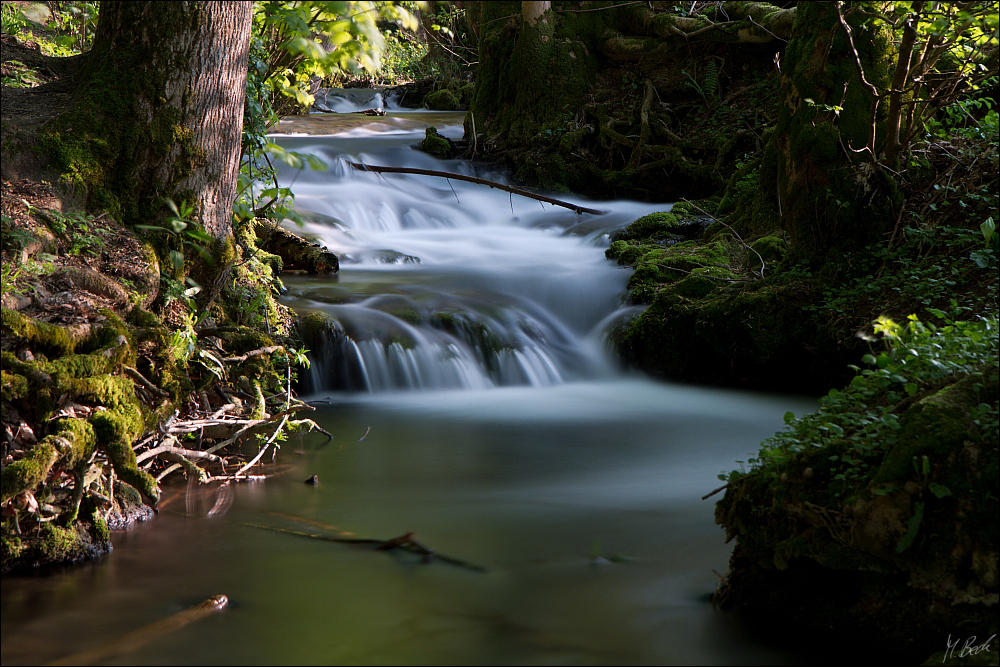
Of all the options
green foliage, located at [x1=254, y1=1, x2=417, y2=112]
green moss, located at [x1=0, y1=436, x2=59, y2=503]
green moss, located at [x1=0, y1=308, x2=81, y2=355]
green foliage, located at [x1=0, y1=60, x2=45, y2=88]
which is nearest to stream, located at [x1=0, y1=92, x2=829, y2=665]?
green moss, located at [x1=0, y1=436, x2=59, y2=503]

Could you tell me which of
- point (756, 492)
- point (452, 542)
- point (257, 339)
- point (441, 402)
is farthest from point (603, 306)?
point (756, 492)

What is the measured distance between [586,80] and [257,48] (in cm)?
1006

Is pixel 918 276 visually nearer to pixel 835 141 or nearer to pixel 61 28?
pixel 835 141

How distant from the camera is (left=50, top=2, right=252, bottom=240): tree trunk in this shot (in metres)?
4.80

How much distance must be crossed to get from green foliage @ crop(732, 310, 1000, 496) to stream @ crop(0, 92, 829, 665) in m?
0.72

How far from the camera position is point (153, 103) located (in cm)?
488

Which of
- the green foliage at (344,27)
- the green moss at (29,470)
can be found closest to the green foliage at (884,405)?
the green foliage at (344,27)

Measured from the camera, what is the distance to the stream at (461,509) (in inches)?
123

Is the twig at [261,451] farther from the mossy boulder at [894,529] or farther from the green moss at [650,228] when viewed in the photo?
the green moss at [650,228]

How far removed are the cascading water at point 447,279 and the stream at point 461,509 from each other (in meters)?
0.03

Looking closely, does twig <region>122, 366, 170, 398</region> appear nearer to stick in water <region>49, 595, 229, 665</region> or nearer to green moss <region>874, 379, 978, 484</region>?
stick in water <region>49, 595, 229, 665</region>

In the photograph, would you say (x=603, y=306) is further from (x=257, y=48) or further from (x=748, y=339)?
(x=257, y=48)

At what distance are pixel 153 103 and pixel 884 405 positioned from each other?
4335 mm
